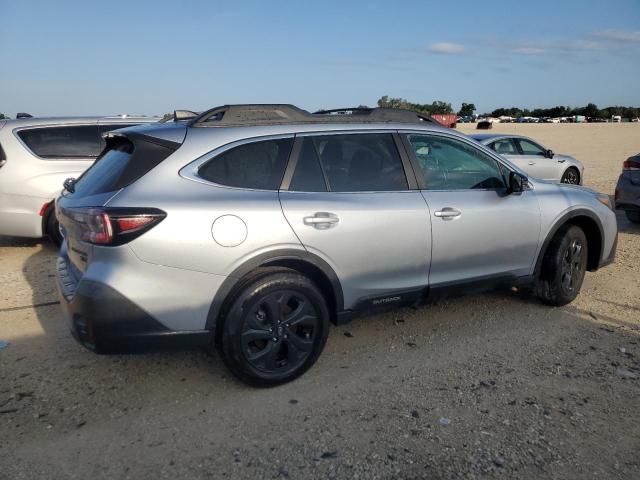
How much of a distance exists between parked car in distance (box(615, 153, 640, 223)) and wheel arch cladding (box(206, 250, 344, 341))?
650 centimetres

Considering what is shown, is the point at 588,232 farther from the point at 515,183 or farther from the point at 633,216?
the point at 633,216

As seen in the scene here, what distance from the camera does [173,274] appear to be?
3180 millimetres

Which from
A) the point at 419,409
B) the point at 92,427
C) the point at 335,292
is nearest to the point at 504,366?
the point at 419,409

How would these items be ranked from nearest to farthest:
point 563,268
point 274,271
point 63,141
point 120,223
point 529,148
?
1. point 120,223
2. point 274,271
3. point 563,268
4. point 63,141
5. point 529,148

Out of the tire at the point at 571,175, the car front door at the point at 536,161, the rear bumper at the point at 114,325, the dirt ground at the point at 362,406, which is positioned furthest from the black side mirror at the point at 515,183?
the tire at the point at 571,175

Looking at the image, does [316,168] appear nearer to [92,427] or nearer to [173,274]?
[173,274]

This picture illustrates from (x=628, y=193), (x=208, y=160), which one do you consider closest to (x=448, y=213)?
(x=208, y=160)

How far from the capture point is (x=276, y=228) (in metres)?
3.45

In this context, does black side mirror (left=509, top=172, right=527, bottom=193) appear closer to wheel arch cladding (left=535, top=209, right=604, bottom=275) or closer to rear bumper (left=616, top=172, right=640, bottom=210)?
wheel arch cladding (left=535, top=209, right=604, bottom=275)

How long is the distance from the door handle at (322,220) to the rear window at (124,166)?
93 cm

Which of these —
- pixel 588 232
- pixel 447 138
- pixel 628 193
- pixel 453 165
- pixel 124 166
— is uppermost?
pixel 447 138

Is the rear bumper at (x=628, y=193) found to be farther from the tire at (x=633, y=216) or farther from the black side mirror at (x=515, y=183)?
the black side mirror at (x=515, y=183)

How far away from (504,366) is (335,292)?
1.30 metres

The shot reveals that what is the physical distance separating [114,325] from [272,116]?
1684 mm
